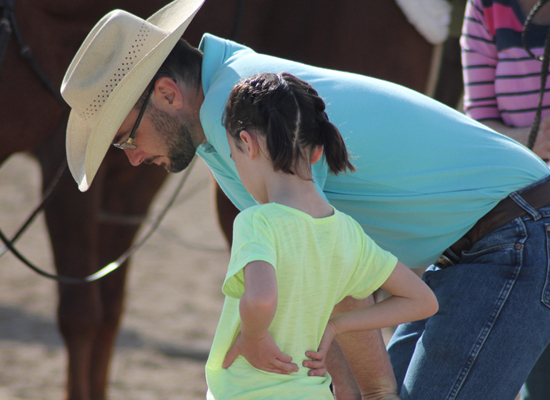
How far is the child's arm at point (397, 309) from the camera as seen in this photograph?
3.55ft

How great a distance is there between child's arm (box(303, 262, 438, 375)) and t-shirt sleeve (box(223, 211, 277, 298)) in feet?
0.70

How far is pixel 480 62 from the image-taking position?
1574 millimetres

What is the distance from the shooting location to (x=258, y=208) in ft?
3.22

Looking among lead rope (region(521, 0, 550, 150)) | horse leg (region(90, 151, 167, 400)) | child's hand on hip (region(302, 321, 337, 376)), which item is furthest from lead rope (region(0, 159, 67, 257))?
lead rope (region(521, 0, 550, 150))

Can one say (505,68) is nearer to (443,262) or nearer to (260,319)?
(443,262)

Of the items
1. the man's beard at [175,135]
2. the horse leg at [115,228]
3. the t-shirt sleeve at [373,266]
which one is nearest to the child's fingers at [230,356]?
the t-shirt sleeve at [373,266]

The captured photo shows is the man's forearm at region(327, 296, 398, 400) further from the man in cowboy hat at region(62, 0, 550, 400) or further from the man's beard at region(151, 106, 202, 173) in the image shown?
the man's beard at region(151, 106, 202, 173)

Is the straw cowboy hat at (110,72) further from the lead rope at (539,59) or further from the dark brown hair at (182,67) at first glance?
the lead rope at (539,59)

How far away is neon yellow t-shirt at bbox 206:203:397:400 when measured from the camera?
0.96 m

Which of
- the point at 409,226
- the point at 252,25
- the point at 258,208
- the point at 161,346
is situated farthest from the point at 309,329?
the point at 161,346

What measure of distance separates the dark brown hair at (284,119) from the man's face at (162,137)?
0.98 ft

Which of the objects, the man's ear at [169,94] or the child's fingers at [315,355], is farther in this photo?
the man's ear at [169,94]

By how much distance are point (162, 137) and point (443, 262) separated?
64 centimetres

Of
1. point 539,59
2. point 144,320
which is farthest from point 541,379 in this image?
point 144,320
